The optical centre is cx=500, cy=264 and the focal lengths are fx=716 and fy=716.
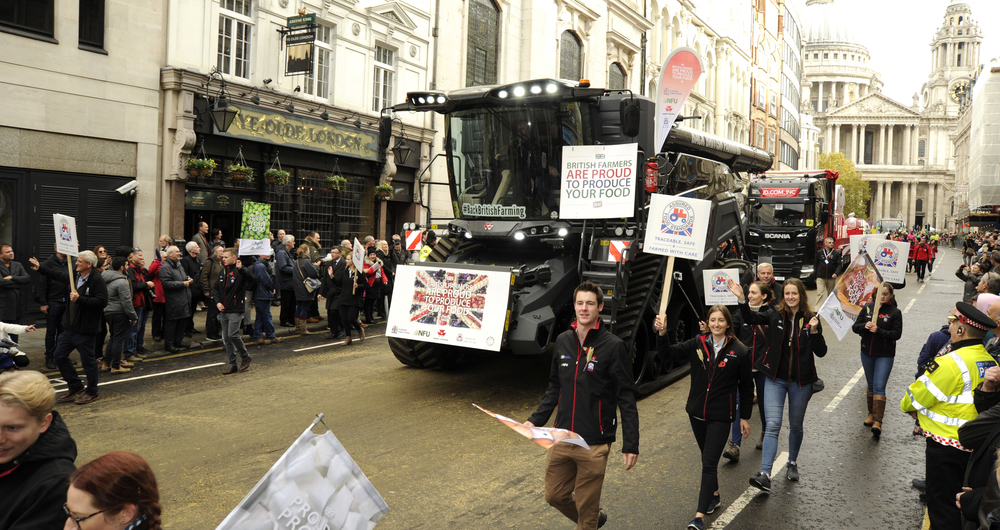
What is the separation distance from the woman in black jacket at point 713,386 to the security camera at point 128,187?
12.9 metres

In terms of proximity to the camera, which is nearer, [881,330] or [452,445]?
[452,445]

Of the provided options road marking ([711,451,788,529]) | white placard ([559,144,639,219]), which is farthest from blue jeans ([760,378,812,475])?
white placard ([559,144,639,219])

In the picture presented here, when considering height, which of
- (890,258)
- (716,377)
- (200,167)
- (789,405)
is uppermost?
(200,167)

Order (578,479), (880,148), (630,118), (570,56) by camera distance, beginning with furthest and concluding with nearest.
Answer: (880,148) < (570,56) < (630,118) < (578,479)

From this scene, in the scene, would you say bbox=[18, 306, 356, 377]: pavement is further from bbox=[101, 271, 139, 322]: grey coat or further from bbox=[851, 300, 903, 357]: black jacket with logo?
bbox=[851, 300, 903, 357]: black jacket with logo

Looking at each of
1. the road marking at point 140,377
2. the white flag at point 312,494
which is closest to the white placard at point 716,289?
the white flag at point 312,494

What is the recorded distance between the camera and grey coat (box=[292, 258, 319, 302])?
13523mm

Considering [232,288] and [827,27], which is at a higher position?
[827,27]

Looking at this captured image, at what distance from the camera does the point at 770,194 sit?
23797 mm

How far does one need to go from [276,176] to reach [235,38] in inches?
130

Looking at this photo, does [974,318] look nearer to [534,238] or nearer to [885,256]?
[885,256]

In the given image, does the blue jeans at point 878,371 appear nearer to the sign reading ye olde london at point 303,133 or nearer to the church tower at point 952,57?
the sign reading ye olde london at point 303,133

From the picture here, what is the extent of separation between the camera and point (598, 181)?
28.8 feet

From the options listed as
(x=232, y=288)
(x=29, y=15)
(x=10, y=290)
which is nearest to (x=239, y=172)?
(x=29, y=15)
